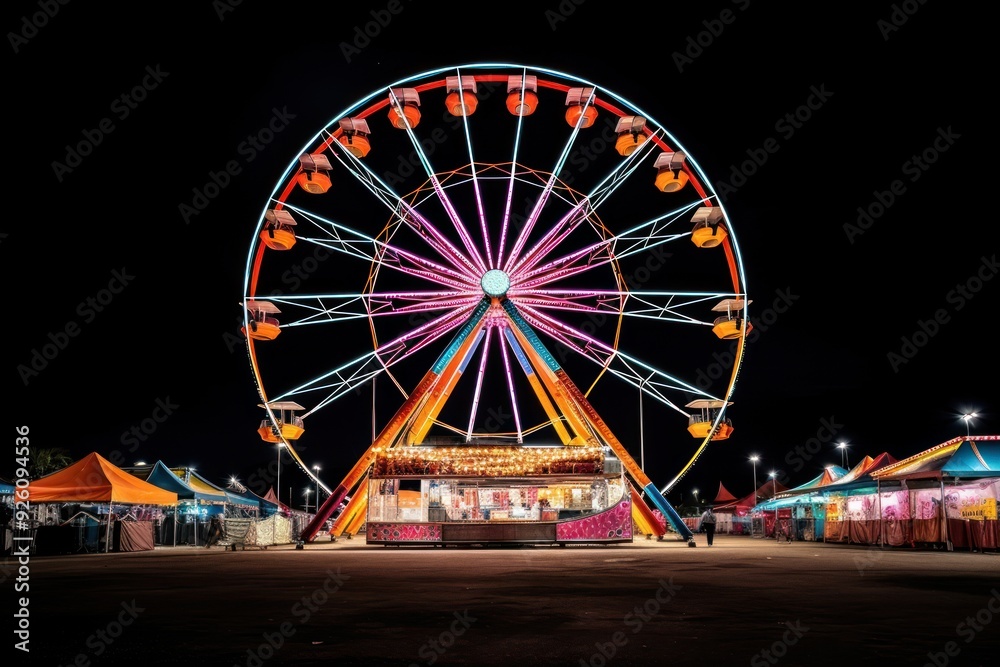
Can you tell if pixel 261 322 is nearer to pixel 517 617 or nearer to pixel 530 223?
pixel 530 223

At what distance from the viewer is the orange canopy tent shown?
22.5 meters

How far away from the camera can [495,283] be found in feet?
77.9

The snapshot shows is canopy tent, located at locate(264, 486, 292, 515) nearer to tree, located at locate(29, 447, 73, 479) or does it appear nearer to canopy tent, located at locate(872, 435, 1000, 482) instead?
tree, located at locate(29, 447, 73, 479)

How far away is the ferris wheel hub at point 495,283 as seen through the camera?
23.7 meters

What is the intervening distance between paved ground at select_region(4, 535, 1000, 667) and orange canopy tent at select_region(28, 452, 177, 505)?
962 centimetres

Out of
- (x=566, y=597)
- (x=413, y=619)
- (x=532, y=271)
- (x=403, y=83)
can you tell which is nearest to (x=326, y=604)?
(x=413, y=619)

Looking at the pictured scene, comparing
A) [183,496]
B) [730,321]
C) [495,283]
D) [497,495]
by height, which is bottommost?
[497,495]

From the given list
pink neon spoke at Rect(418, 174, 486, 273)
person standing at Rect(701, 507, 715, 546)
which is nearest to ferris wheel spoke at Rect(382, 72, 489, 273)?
pink neon spoke at Rect(418, 174, 486, 273)

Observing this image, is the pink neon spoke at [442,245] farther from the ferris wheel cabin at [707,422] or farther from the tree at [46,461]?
the tree at [46,461]

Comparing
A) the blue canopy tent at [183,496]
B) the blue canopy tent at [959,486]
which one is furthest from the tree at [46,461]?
the blue canopy tent at [959,486]

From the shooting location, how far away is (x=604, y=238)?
24.3 metres

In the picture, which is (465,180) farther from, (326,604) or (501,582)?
(326,604)

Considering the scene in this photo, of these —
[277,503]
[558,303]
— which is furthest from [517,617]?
[277,503]

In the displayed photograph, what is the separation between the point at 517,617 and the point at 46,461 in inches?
1713
